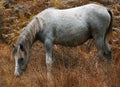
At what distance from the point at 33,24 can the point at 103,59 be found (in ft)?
5.33

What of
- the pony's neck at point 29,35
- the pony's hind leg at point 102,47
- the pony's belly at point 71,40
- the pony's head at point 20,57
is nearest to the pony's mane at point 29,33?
the pony's neck at point 29,35

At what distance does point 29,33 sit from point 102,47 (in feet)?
5.21

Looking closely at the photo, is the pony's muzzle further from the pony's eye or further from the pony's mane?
the pony's mane

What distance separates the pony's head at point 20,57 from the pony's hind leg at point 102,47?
4.95ft

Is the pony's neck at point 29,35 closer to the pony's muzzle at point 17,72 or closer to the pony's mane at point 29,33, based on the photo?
the pony's mane at point 29,33

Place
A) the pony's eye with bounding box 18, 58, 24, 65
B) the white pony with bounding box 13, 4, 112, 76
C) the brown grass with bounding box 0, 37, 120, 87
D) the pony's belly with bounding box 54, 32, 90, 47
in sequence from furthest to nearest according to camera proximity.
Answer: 1. the pony's belly with bounding box 54, 32, 90, 47
2. the white pony with bounding box 13, 4, 112, 76
3. the pony's eye with bounding box 18, 58, 24, 65
4. the brown grass with bounding box 0, 37, 120, 87

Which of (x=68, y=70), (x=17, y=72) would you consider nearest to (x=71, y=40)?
Result: (x=17, y=72)

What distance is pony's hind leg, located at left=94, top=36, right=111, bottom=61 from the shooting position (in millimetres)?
7047

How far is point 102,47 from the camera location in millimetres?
7137

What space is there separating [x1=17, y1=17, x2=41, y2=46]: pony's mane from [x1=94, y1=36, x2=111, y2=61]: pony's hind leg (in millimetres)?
1247

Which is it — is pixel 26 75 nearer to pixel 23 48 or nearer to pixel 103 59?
pixel 23 48

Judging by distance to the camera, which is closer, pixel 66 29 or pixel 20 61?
pixel 20 61

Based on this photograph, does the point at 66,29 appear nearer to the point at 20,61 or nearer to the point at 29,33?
the point at 29,33

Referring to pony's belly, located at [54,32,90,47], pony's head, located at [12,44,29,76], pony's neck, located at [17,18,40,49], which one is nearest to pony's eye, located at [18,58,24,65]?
pony's head, located at [12,44,29,76]
